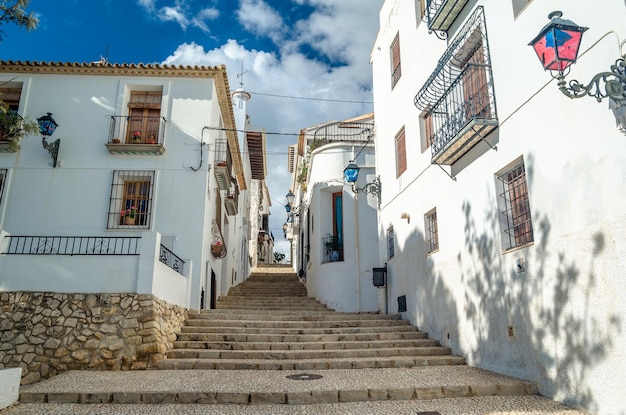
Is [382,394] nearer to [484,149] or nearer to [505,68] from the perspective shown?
[484,149]

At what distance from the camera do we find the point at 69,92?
11891 mm

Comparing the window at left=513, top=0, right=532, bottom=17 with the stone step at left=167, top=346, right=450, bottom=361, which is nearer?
the window at left=513, top=0, right=532, bottom=17

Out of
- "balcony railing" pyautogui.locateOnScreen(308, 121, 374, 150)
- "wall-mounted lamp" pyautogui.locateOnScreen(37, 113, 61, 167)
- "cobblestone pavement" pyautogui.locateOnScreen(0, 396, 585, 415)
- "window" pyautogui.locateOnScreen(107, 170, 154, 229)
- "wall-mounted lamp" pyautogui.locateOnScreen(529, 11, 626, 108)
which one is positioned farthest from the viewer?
"balcony railing" pyautogui.locateOnScreen(308, 121, 374, 150)

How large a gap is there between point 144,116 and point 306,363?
818 centimetres

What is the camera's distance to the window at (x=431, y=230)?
30.0 ft

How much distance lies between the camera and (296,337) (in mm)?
8836

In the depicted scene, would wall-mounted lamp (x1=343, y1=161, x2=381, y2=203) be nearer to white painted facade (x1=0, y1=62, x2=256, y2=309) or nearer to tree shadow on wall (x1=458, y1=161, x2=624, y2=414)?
white painted facade (x1=0, y1=62, x2=256, y2=309)

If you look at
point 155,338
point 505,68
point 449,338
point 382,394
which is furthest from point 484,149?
point 155,338

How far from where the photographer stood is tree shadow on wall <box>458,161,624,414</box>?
186 inches

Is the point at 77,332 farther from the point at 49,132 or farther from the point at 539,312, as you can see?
the point at 539,312

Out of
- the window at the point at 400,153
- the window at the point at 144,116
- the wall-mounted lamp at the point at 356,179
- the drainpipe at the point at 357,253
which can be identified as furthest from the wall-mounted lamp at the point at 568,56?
the window at the point at 144,116

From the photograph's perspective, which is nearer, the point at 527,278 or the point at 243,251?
the point at 527,278

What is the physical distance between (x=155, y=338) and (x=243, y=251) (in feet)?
51.5

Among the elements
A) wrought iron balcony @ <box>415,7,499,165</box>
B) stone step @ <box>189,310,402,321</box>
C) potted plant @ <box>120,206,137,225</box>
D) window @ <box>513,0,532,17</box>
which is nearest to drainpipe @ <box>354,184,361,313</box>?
stone step @ <box>189,310,402,321</box>
